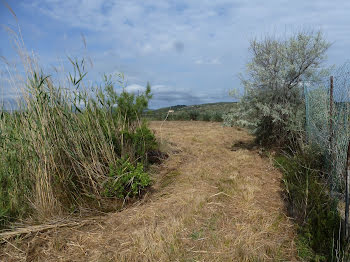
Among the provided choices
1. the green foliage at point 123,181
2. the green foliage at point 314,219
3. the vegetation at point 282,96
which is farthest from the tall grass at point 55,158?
the vegetation at point 282,96

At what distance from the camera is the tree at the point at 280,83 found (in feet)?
19.7

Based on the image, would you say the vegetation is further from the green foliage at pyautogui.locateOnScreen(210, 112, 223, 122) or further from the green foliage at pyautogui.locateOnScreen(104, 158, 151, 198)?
the green foliage at pyautogui.locateOnScreen(210, 112, 223, 122)

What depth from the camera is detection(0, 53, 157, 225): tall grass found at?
9.92 ft

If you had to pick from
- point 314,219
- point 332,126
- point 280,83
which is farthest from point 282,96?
point 314,219

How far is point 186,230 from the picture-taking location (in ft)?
9.21

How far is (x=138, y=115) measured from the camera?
5.26 meters

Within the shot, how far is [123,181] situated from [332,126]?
338 cm

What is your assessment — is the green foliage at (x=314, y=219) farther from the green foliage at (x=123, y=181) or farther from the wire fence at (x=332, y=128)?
the green foliage at (x=123, y=181)

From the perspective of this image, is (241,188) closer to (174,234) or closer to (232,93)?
(174,234)

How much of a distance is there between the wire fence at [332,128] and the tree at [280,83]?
2.66 feet

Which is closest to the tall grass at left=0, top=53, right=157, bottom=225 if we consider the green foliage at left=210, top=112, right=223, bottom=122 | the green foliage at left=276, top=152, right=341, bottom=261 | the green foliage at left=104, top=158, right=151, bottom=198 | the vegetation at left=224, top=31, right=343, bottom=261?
the green foliage at left=104, top=158, right=151, bottom=198

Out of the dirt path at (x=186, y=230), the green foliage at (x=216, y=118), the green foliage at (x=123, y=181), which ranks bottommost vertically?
the dirt path at (x=186, y=230)

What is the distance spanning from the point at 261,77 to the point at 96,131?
14.8 ft

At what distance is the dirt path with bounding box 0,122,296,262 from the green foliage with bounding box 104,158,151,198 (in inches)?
9.0
